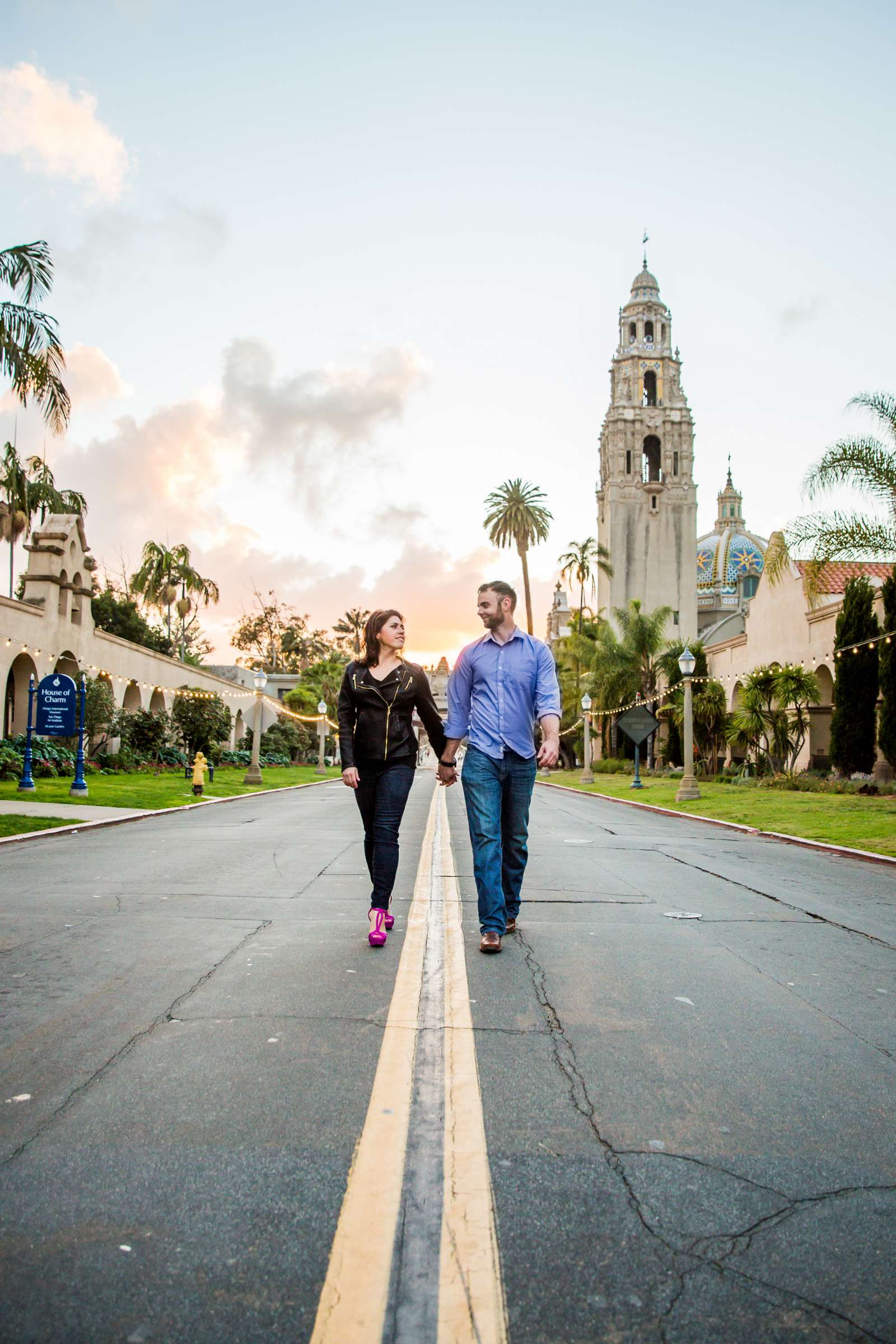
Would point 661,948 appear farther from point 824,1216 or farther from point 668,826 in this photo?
point 668,826

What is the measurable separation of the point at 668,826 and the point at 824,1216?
1583 centimetres

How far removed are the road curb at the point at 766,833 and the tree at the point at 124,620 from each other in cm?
3745

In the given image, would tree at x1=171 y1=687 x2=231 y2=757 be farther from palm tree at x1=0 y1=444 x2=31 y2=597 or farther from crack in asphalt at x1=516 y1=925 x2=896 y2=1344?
crack in asphalt at x1=516 y1=925 x2=896 y2=1344

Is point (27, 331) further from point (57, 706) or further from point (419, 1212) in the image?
point (419, 1212)

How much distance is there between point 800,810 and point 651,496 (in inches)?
2404

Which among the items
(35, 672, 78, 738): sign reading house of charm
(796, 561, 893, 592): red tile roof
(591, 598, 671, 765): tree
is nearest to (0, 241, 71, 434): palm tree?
(35, 672, 78, 738): sign reading house of charm

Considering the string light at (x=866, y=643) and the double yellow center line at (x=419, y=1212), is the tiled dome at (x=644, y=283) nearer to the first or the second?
the string light at (x=866, y=643)

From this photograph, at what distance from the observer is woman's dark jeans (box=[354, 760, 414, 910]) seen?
598 centimetres

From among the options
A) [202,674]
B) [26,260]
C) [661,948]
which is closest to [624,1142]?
[661,948]

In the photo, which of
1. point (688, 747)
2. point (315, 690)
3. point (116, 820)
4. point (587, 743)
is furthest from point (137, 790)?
point (315, 690)

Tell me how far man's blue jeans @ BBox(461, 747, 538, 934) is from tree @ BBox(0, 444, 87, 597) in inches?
1202

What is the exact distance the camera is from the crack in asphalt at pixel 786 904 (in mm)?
6516

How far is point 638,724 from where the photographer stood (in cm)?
3127

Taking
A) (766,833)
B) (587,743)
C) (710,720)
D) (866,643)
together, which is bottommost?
(766,833)
